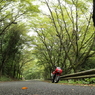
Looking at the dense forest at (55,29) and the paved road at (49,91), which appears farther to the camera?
the dense forest at (55,29)

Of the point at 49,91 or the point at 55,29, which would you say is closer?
the point at 49,91

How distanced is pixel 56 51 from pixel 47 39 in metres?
2.48

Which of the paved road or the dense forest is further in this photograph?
the dense forest

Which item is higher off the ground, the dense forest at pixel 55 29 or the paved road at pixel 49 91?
the dense forest at pixel 55 29

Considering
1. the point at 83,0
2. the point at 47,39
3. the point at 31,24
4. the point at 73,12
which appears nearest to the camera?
the point at 83,0

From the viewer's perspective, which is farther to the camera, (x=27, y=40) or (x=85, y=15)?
(x=27, y=40)

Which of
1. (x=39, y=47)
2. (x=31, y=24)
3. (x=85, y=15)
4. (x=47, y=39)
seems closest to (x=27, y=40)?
(x=39, y=47)

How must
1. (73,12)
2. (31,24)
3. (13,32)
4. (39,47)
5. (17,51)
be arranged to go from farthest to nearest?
(17,51) → (39,47) → (13,32) → (31,24) → (73,12)

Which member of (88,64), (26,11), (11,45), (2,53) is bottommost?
(88,64)

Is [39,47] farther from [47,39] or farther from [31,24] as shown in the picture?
[31,24]

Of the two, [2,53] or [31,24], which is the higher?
[31,24]

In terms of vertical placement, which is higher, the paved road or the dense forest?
the dense forest

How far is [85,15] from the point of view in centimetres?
1163

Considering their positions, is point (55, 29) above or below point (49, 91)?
above
